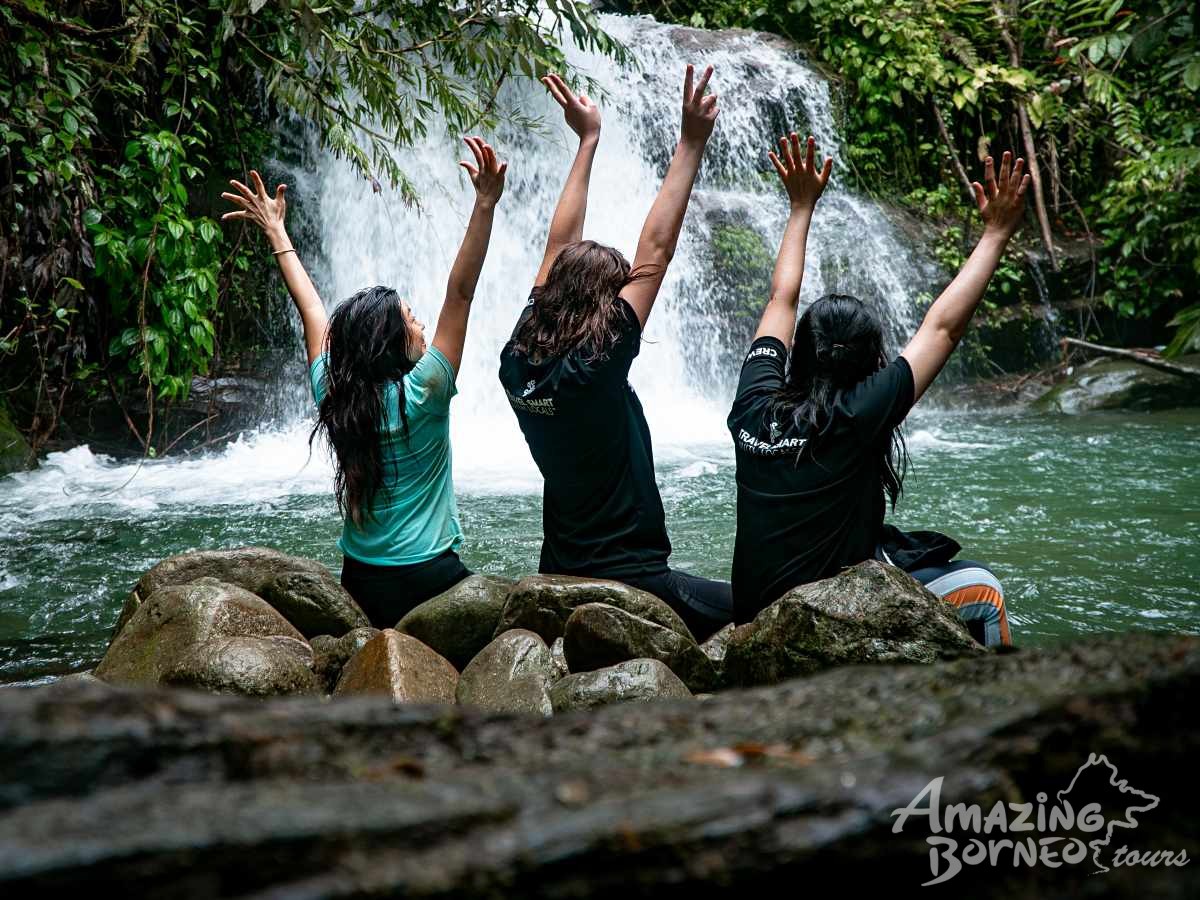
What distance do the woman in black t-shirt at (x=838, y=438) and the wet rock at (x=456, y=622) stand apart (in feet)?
2.86

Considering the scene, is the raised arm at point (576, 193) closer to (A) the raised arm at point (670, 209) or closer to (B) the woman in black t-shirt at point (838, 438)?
(A) the raised arm at point (670, 209)

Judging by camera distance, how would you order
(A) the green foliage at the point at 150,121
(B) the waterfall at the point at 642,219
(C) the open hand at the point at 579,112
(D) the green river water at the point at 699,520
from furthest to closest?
(B) the waterfall at the point at 642,219 → (A) the green foliage at the point at 150,121 → (D) the green river water at the point at 699,520 → (C) the open hand at the point at 579,112

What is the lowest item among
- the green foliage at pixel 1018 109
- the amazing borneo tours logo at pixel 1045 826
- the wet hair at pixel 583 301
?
the amazing borneo tours logo at pixel 1045 826

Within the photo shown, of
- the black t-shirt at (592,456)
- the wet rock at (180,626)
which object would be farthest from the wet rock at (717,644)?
the wet rock at (180,626)

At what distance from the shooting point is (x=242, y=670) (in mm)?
3250

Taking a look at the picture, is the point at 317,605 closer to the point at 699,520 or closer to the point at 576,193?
the point at 576,193

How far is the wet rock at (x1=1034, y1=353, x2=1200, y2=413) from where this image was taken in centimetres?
1120

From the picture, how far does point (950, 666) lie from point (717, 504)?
6216 millimetres

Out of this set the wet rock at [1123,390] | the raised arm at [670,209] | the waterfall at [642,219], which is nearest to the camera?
the raised arm at [670,209]

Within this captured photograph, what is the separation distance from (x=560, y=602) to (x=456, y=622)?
427 millimetres

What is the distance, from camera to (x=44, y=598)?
5.57 meters

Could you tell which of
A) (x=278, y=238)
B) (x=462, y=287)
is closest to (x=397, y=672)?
(x=462, y=287)

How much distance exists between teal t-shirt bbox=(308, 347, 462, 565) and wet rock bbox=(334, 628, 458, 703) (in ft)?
2.00

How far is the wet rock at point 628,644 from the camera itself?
3.25 m
